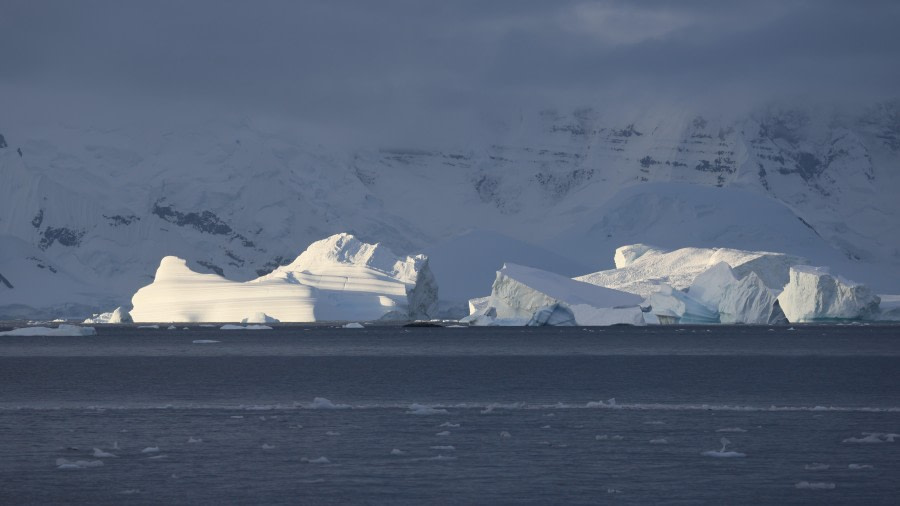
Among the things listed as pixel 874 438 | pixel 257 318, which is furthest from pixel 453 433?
pixel 257 318

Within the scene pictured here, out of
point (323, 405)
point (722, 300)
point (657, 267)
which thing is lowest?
point (323, 405)

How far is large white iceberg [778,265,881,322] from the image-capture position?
9362cm

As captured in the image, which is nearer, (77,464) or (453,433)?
(77,464)

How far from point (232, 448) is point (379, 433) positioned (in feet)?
12.2

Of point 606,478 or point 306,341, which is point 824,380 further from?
point 306,341

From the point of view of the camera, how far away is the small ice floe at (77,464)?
24312mm

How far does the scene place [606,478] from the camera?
75.7 feet

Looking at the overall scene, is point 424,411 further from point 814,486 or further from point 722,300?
point 722,300

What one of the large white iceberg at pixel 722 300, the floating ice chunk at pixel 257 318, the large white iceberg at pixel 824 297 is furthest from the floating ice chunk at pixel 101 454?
the floating ice chunk at pixel 257 318

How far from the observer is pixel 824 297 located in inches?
3757

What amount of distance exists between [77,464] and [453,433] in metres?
8.30

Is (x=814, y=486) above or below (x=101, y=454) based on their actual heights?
above

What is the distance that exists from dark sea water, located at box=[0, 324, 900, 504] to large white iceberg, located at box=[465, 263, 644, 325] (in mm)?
33759

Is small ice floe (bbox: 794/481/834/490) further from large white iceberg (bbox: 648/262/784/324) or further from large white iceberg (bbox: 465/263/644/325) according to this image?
large white iceberg (bbox: 648/262/784/324)
